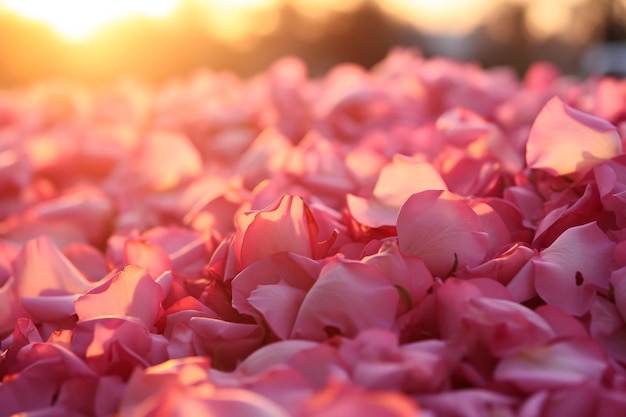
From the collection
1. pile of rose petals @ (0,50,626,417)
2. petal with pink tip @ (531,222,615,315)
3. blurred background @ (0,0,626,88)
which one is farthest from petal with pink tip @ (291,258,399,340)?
blurred background @ (0,0,626,88)

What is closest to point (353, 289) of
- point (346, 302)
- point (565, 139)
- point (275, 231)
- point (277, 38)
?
point (346, 302)

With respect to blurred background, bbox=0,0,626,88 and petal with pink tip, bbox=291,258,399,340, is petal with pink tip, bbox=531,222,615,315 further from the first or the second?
blurred background, bbox=0,0,626,88

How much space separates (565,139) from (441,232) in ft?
0.66

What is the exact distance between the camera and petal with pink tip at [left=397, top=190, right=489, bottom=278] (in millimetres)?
680

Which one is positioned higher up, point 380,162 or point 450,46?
point 380,162

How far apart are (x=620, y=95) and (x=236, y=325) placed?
2.62ft

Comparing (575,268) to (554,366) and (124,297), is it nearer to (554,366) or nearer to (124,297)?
(554,366)

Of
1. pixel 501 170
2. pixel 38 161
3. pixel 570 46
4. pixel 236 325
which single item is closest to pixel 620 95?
pixel 501 170

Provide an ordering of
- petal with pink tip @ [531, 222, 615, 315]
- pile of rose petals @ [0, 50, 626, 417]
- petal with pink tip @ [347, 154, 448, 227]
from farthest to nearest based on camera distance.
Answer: petal with pink tip @ [347, 154, 448, 227]
petal with pink tip @ [531, 222, 615, 315]
pile of rose petals @ [0, 50, 626, 417]

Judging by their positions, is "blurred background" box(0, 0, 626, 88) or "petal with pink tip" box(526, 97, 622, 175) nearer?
"petal with pink tip" box(526, 97, 622, 175)

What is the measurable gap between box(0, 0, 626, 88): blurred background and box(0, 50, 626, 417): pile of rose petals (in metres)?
3.71

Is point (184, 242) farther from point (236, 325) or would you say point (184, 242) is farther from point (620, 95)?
point (620, 95)

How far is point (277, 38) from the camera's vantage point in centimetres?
1236

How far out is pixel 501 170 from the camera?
36.9 inches
